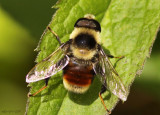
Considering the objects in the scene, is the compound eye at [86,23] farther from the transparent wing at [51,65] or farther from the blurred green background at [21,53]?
the blurred green background at [21,53]

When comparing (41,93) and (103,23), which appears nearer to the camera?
(41,93)

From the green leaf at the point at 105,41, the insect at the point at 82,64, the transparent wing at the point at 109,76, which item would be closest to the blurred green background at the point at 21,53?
the green leaf at the point at 105,41

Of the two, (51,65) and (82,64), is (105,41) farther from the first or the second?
(51,65)

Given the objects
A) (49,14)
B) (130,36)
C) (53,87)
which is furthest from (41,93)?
(49,14)

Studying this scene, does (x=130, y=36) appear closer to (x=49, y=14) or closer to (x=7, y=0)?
(x=49, y=14)

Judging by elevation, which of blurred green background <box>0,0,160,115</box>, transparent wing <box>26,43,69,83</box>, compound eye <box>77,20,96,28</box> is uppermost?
compound eye <box>77,20,96,28</box>

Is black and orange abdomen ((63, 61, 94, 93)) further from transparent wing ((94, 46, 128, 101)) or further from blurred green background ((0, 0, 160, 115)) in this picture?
blurred green background ((0, 0, 160, 115))

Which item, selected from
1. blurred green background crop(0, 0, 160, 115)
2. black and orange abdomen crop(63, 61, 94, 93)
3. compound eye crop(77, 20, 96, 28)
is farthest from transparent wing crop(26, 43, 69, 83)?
blurred green background crop(0, 0, 160, 115)
